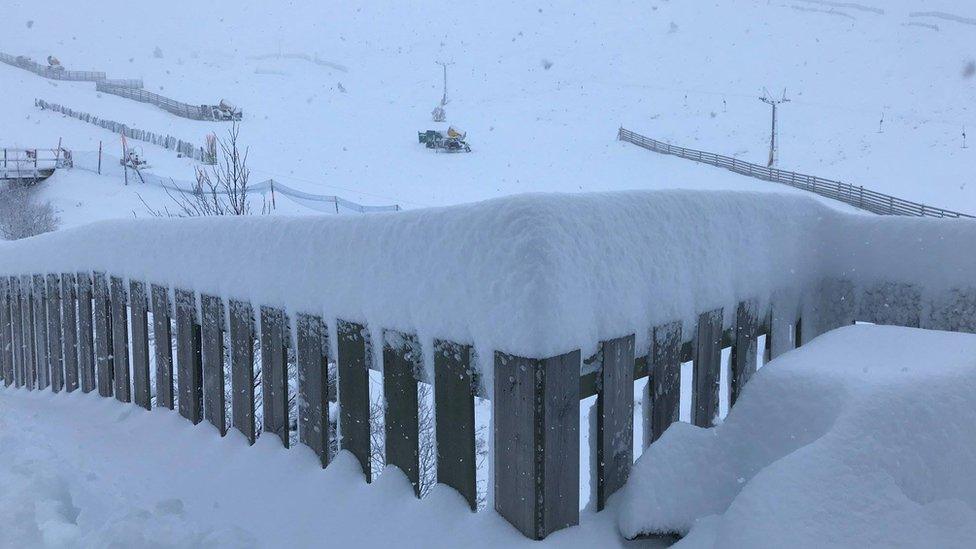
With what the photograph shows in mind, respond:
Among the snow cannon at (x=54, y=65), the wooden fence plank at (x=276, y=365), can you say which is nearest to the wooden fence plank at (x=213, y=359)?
the wooden fence plank at (x=276, y=365)

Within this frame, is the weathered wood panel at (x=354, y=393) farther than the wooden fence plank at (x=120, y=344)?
→ No

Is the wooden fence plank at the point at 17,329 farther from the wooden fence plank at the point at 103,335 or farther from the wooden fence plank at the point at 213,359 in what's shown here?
the wooden fence plank at the point at 213,359

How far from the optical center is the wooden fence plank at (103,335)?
4.43 m

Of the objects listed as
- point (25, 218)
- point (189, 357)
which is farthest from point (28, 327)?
point (25, 218)

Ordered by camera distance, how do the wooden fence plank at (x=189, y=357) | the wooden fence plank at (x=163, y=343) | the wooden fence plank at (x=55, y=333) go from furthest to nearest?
the wooden fence plank at (x=55, y=333) < the wooden fence plank at (x=163, y=343) < the wooden fence plank at (x=189, y=357)

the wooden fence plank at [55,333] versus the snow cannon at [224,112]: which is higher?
the snow cannon at [224,112]

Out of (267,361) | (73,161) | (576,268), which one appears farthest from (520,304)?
(73,161)

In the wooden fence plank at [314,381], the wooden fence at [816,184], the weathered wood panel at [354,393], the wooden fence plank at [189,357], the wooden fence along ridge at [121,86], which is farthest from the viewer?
the wooden fence along ridge at [121,86]

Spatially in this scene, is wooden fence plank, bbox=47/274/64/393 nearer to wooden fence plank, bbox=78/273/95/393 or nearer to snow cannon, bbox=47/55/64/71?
wooden fence plank, bbox=78/273/95/393

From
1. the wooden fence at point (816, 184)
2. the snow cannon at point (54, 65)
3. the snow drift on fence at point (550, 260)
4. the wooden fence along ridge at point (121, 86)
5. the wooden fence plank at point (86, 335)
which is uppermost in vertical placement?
the snow cannon at point (54, 65)

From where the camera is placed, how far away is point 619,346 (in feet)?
7.29

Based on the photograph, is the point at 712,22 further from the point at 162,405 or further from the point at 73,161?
the point at 162,405

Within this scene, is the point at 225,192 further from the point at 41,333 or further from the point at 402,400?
the point at 402,400

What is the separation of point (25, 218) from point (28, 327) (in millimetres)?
21330
